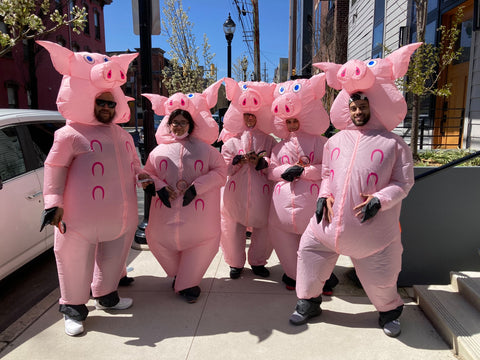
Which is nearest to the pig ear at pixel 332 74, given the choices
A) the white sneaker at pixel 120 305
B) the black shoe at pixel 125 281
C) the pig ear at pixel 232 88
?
the pig ear at pixel 232 88

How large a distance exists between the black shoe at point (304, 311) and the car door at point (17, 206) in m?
2.57

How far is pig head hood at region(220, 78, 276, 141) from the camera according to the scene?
3.60 metres

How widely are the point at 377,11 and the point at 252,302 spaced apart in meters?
12.2

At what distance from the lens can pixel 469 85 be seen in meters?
8.02

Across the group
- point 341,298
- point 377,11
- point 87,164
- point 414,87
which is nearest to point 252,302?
point 341,298

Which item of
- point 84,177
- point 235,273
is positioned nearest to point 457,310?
point 235,273

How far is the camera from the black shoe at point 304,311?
2.96 metres

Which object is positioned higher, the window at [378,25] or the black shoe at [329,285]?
the window at [378,25]

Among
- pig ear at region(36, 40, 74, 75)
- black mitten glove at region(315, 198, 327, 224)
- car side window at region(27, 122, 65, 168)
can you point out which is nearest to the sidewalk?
black mitten glove at region(315, 198, 327, 224)

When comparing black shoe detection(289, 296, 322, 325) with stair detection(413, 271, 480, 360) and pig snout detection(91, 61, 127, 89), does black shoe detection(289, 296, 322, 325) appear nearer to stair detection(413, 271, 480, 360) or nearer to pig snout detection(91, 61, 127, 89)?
stair detection(413, 271, 480, 360)

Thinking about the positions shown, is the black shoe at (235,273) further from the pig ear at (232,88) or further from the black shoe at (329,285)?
the pig ear at (232,88)

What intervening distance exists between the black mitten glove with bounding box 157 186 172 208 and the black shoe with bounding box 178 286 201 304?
826 millimetres

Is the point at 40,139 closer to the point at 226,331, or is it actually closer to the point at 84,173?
the point at 84,173

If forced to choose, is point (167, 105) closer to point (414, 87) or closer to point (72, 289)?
point (72, 289)
